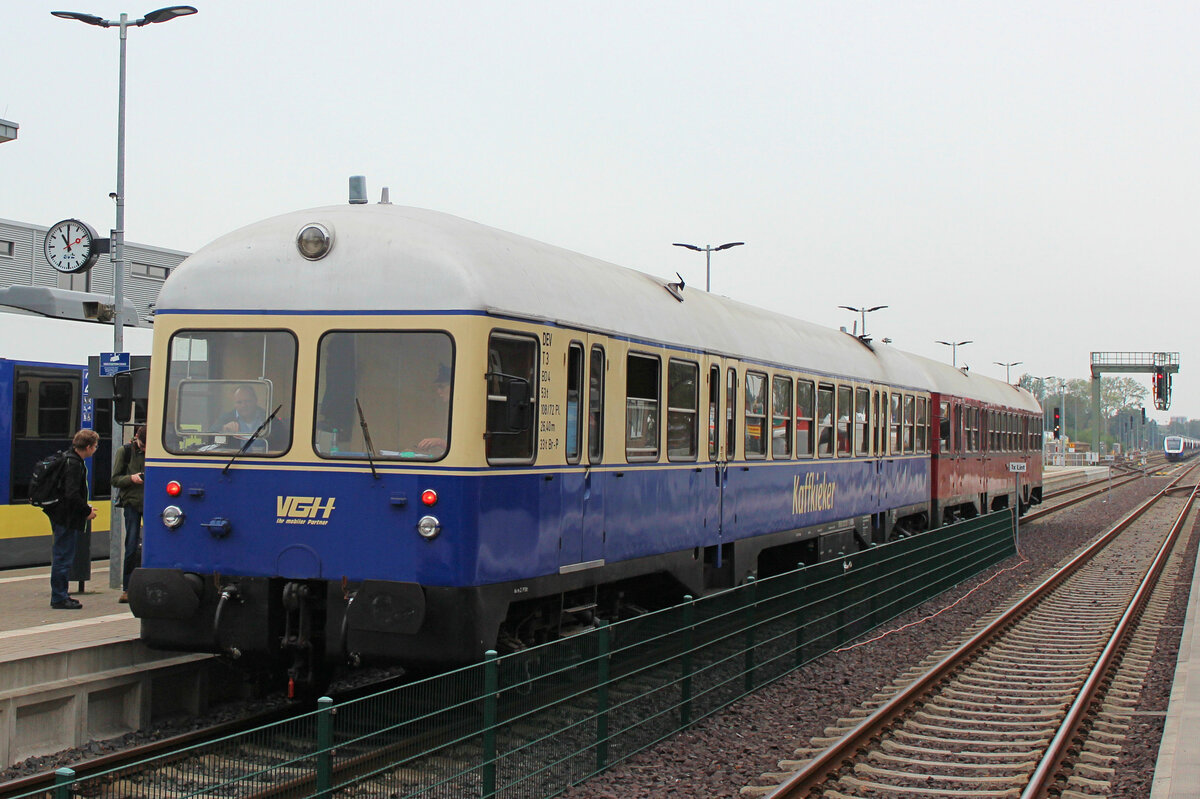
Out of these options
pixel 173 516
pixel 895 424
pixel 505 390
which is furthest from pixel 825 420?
pixel 173 516

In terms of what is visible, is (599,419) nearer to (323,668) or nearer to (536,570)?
(536,570)

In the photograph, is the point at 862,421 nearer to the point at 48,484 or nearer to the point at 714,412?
the point at 714,412

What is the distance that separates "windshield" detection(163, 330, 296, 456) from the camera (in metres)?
8.32

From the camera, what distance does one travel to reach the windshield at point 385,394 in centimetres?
800

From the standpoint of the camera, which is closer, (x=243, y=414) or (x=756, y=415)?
(x=243, y=414)

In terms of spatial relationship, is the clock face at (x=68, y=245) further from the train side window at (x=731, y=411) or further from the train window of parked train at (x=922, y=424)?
the train window of parked train at (x=922, y=424)

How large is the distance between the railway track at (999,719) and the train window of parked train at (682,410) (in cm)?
260

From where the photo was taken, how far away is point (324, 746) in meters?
5.67

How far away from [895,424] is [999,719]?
29.2 ft

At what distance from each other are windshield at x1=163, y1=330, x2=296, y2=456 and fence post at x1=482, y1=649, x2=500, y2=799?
2.36 metres

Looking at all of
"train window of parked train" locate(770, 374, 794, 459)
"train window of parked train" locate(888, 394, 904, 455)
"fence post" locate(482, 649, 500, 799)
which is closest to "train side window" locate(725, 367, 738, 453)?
"train window of parked train" locate(770, 374, 794, 459)

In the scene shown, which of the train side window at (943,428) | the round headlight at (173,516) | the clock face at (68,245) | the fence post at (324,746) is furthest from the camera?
the train side window at (943,428)

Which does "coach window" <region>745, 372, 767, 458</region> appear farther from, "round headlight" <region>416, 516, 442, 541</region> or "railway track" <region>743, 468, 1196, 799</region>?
"round headlight" <region>416, 516, 442, 541</region>

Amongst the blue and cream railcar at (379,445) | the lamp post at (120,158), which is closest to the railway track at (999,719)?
the blue and cream railcar at (379,445)
